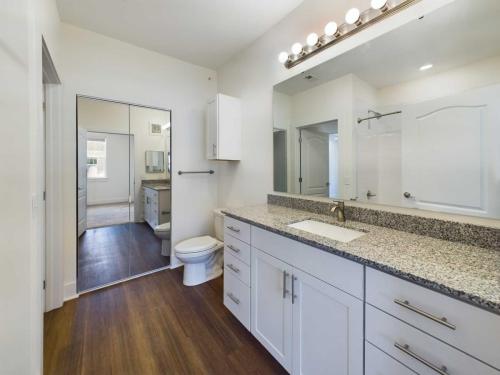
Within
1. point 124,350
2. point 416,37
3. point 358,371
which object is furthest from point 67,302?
point 416,37

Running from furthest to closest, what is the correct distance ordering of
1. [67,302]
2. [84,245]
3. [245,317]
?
1. [84,245]
2. [67,302]
3. [245,317]

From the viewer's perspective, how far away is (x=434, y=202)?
1174 millimetres

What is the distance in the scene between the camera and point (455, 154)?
1095 millimetres

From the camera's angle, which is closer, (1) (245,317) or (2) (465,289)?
(2) (465,289)

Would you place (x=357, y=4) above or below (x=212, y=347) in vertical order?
above

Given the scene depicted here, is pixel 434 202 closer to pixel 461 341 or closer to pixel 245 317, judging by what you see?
pixel 461 341

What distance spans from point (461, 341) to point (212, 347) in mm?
1376

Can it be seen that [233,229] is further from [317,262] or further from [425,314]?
[425,314]

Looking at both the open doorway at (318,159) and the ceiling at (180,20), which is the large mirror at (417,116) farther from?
the ceiling at (180,20)

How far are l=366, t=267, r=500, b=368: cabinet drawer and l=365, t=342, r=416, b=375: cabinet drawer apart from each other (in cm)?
17

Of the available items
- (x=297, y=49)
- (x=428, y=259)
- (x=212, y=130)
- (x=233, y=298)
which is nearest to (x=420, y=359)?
(x=428, y=259)

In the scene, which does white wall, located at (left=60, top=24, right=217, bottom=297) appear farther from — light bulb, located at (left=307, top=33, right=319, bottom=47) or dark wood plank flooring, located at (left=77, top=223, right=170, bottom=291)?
light bulb, located at (left=307, top=33, right=319, bottom=47)

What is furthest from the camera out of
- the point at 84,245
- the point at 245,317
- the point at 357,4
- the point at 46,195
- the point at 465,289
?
the point at 84,245

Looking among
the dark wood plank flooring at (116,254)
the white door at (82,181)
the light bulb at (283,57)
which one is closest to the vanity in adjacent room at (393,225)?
the light bulb at (283,57)
